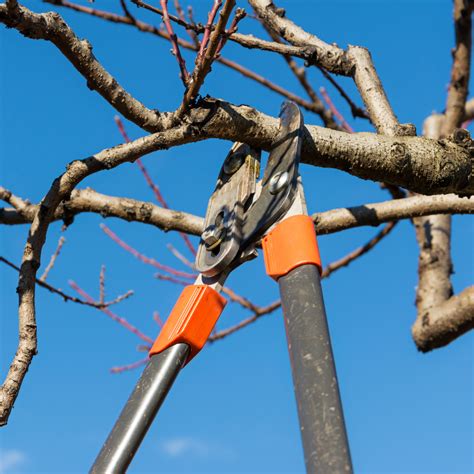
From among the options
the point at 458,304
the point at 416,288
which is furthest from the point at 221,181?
the point at 416,288

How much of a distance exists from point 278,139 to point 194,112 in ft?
0.80

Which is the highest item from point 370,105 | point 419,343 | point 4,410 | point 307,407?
point 370,105

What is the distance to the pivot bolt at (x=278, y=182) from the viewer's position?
5.72 feet

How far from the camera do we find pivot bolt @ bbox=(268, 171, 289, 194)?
174 centimetres

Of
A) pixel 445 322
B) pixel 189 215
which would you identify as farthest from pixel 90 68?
pixel 445 322

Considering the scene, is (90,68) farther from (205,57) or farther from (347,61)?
(347,61)

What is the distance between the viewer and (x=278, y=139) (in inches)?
74.5

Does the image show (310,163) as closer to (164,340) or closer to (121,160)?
(121,160)

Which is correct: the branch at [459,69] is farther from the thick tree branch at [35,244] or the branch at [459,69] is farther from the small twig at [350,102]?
the thick tree branch at [35,244]


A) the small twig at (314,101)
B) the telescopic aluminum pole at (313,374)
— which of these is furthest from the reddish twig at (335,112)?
the telescopic aluminum pole at (313,374)

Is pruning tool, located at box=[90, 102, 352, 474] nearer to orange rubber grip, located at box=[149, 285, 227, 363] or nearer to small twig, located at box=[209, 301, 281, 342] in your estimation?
orange rubber grip, located at box=[149, 285, 227, 363]

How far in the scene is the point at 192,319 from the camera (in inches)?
66.2

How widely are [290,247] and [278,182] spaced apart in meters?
0.22

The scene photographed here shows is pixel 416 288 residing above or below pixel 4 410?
above
